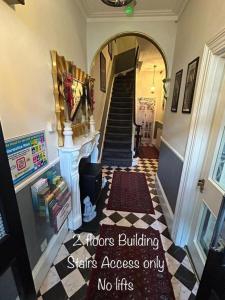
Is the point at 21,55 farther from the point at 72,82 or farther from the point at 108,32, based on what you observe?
the point at 108,32

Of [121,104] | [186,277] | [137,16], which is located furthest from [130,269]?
[121,104]

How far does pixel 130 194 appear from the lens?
2.83 meters

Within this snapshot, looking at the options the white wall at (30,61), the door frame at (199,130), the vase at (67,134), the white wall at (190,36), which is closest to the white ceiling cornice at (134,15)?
the white wall at (190,36)

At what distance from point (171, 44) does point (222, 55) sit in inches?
56.9

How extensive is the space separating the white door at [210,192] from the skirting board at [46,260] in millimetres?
1395

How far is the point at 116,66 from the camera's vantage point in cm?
618

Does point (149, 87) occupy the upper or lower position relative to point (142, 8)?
lower

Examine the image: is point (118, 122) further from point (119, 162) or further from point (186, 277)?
point (186, 277)

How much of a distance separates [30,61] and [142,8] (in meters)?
1.87

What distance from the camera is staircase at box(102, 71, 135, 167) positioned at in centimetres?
412

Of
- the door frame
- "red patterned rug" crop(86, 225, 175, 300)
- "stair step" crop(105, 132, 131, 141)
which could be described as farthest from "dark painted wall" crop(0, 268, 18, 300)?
"stair step" crop(105, 132, 131, 141)

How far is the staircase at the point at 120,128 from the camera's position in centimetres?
412

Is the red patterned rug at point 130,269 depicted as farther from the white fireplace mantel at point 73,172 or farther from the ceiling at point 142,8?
the ceiling at point 142,8

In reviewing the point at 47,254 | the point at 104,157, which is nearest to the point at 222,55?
the point at 47,254
